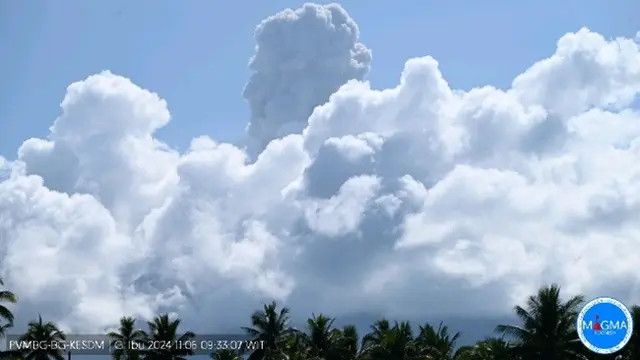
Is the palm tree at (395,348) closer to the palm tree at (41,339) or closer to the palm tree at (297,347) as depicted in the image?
the palm tree at (297,347)

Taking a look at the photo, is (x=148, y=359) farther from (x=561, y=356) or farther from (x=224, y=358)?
(x=561, y=356)

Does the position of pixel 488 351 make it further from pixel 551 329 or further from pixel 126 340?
pixel 126 340

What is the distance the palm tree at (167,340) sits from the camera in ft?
285

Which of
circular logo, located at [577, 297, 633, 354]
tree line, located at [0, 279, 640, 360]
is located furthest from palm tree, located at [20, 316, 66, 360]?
circular logo, located at [577, 297, 633, 354]

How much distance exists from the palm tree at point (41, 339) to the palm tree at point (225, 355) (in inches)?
654

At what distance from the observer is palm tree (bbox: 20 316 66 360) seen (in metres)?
86.7

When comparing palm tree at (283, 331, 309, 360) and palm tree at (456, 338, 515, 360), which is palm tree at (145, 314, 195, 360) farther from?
palm tree at (456, 338, 515, 360)

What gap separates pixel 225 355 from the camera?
82.6m

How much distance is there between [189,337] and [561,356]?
124 feet

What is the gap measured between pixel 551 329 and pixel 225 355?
3108cm

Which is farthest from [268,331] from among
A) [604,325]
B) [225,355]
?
[604,325]

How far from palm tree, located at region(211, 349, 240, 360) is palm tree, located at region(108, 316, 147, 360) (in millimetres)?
9304

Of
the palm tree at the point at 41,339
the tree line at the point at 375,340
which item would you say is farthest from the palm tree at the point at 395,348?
the palm tree at the point at 41,339

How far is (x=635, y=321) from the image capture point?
72.7 meters
